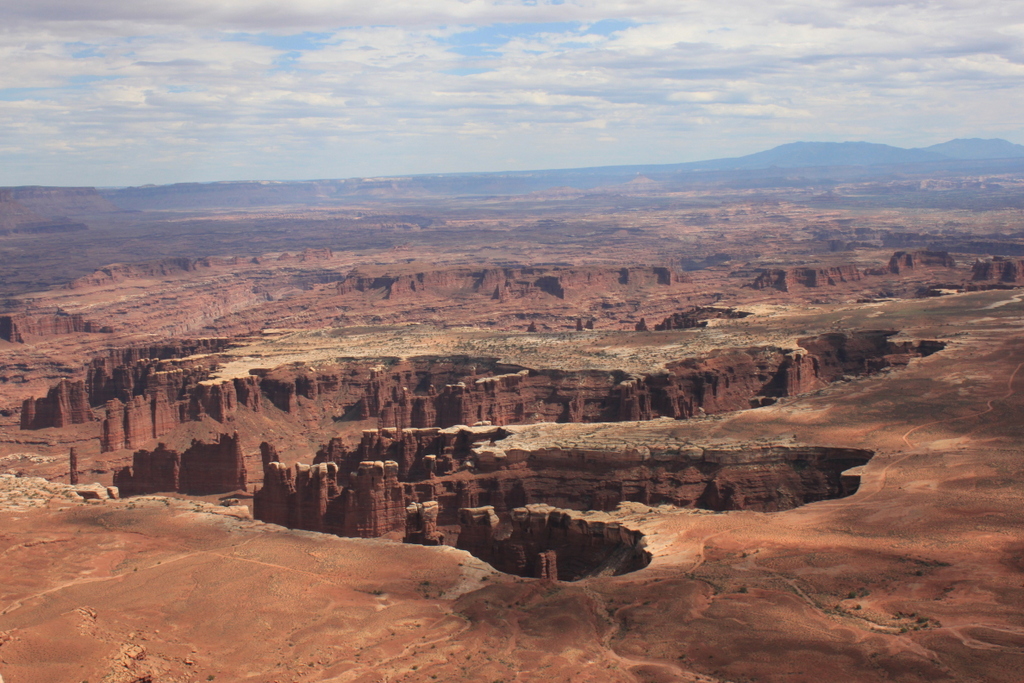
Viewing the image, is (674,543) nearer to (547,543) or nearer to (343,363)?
(547,543)

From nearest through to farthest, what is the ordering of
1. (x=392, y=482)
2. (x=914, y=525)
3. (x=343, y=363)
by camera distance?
(x=914, y=525) → (x=392, y=482) → (x=343, y=363)

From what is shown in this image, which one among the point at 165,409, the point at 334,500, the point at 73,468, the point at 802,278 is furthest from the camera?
the point at 802,278

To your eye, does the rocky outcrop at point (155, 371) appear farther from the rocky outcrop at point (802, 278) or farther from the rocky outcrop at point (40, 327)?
the rocky outcrop at point (802, 278)

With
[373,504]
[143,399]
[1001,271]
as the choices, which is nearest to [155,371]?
[143,399]

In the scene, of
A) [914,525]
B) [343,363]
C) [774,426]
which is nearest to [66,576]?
[914,525]

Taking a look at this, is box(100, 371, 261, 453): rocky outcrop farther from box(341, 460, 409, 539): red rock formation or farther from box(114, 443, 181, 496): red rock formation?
box(341, 460, 409, 539): red rock formation

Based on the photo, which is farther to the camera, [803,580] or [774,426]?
[774,426]

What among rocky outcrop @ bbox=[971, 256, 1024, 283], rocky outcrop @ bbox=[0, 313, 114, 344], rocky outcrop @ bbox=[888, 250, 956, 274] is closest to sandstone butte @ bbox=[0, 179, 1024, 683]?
rocky outcrop @ bbox=[0, 313, 114, 344]

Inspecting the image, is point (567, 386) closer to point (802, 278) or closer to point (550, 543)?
point (550, 543)
